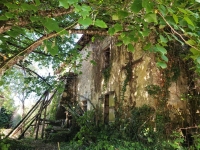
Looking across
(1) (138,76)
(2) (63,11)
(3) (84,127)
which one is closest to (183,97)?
(1) (138,76)

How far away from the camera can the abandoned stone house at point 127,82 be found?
16.3ft

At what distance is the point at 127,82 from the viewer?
612 cm

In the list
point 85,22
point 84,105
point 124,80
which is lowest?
point 84,105

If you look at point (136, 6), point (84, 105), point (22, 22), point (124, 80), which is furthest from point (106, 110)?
point (136, 6)

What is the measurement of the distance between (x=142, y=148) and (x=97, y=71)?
4869 mm

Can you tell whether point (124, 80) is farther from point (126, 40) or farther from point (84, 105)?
point (126, 40)

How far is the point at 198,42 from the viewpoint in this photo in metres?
1.58

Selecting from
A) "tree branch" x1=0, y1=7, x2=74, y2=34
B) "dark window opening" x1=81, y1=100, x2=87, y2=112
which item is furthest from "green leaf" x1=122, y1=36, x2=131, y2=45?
"dark window opening" x1=81, y1=100, x2=87, y2=112

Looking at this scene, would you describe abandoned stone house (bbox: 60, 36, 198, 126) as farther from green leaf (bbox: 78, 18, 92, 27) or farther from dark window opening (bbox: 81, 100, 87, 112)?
green leaf (bbox: 78, 18, 92, 27)

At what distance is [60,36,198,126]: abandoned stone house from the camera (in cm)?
496

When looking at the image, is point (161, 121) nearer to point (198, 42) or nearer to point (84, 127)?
point (84, 127)

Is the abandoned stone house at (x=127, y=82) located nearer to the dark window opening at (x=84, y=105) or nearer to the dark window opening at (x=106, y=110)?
the dark window opening at (x=106, y=110)

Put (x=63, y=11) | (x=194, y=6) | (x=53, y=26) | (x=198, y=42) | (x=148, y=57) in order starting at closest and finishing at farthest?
(x=53, y=26)
(x=198, y=42)
(x=194, y=6)
(x=63, y=11)
(x=148, y=57)

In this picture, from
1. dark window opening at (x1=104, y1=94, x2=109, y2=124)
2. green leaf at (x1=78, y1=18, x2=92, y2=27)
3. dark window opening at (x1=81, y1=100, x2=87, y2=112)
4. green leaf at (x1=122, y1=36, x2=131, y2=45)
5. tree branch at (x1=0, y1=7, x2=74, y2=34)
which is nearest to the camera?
green leaf at (x1=78, y1=18, x2=92, y2=27)
